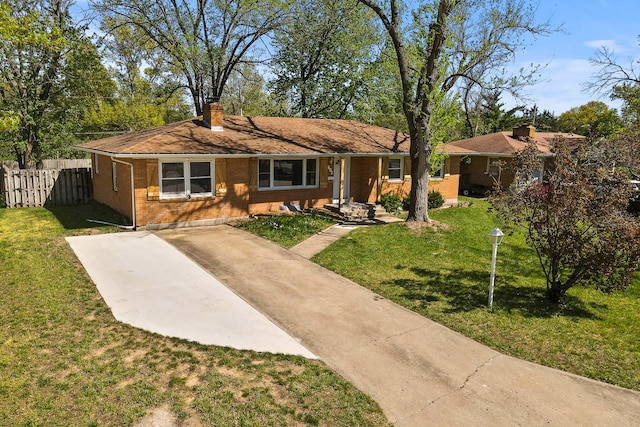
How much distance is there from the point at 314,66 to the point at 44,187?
1845 centimetres

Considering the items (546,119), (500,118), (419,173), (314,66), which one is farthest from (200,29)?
(546,119)

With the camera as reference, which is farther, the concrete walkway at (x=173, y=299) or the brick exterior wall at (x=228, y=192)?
the brick exterior wall at (x=228, y=192)

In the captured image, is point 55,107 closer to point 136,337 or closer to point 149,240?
point 149,240

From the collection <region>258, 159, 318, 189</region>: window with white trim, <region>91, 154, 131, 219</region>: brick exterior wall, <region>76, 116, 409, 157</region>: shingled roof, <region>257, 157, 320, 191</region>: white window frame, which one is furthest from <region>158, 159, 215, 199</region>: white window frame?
<region>258, 159, 318, 189</region>: window with white trim

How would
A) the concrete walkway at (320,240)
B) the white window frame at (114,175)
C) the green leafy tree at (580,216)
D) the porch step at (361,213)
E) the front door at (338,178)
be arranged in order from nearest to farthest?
the green leafy tree at (580,216)
the concrete walkway at (320,240)
the white window frame at (114,175)
the porch step at (361,213)
the front door at (338,178)

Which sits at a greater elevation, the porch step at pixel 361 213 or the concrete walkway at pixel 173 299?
the porch step at pixel 361 213

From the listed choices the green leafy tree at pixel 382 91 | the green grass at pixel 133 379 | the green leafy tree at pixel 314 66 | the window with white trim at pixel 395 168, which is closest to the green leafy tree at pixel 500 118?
the green leafy tree at pixel 382 91

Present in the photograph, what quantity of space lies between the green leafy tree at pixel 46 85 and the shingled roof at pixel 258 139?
4.31 meters

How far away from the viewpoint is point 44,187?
19141 mm

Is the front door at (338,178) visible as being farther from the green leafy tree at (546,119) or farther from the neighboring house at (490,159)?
the green leafy tree at (546,119)

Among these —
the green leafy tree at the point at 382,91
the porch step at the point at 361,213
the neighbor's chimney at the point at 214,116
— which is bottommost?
the porch step at the point at 361,213

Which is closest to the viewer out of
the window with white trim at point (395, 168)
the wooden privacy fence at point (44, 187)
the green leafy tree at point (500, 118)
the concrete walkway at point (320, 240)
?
the concrete walkway at point (320, 240)

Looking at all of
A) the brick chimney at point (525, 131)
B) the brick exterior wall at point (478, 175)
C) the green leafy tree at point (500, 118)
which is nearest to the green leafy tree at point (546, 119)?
the green leafy tree at point (500, 118)

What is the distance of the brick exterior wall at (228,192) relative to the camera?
14617 mm
